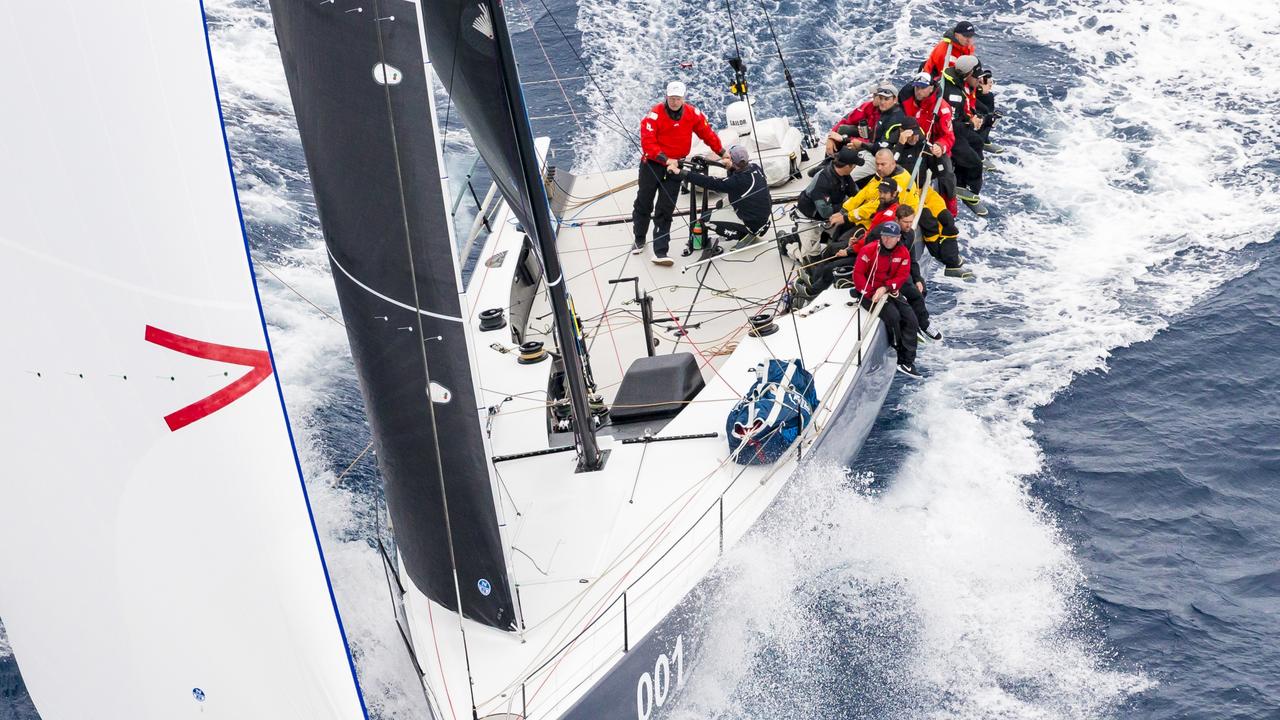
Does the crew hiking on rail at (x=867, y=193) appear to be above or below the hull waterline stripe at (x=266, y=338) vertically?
→ below

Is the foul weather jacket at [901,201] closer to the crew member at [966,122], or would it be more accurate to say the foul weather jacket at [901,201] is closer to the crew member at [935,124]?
the crew member at [935,124]

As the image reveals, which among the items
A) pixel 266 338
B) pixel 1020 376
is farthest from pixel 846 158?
pixel 266 338

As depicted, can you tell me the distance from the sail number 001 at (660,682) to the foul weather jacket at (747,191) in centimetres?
414

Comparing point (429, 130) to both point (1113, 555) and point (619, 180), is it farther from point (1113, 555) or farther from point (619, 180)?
point (619, 180)

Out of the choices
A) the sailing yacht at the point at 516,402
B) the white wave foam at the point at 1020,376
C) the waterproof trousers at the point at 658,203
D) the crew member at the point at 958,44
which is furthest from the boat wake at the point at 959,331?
the waterproof trousers at the point at 658,203

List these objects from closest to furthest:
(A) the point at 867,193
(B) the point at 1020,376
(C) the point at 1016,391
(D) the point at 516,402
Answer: (D) the point at 516,402, (A) the point at 867,193, (C) the point at 1016,391, (B) the point at 1020,376

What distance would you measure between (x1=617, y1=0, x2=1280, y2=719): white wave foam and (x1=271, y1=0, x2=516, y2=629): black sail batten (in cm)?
173

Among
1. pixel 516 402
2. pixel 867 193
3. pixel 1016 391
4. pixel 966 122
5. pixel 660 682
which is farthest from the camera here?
pixel 966 122

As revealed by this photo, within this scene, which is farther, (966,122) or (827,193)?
(966,122)

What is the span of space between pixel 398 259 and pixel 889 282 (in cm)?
433

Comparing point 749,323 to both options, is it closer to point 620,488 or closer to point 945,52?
point 620,488

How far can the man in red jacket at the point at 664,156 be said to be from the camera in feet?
32.4

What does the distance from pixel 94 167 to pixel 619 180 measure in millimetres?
7839

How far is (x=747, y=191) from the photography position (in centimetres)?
998
